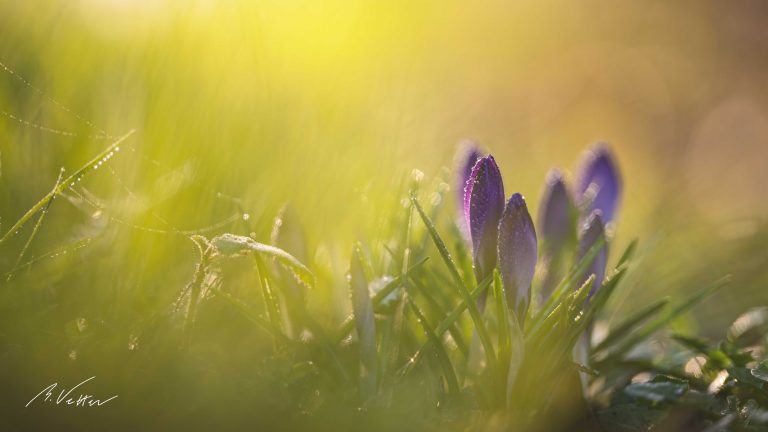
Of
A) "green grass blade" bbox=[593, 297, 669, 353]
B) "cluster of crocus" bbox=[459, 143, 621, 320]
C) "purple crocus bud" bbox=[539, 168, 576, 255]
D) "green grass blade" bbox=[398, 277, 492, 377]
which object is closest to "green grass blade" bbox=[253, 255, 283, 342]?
"green grass blade" bbox=[398, 277, 492, 377]

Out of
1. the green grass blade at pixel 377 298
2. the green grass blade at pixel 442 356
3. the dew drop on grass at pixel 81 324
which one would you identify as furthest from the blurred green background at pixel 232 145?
the green grass blade at pixel 442 356

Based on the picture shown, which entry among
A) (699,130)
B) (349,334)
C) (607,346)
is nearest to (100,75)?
(349,334)

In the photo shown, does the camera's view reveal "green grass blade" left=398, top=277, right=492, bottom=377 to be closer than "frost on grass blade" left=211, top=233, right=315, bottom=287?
No

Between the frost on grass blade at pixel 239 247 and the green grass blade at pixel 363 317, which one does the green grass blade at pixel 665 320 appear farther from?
the frost on grass blade at pixel 239 247

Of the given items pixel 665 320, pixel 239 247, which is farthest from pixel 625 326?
pixel 239 247

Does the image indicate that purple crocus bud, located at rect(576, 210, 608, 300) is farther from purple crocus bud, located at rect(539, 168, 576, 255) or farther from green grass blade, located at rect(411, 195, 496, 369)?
green grass blade, located at rect(411, 195, 496, 369)

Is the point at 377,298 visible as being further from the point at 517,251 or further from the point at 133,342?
the point at 133,342
